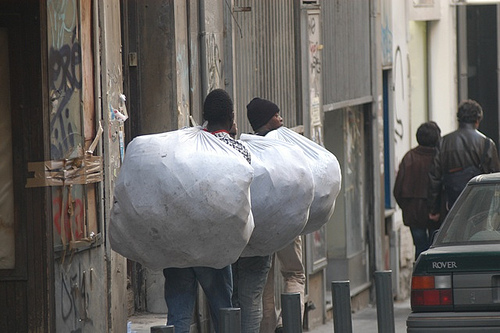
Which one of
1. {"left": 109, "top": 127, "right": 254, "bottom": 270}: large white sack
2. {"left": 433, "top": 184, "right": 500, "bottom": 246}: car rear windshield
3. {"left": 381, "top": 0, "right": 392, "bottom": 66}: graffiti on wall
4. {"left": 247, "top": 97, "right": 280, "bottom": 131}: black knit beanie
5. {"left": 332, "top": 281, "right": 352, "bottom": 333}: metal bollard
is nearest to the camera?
{"left": 109, "top": 127, "right": 254, "bottom": 270}: large white sack

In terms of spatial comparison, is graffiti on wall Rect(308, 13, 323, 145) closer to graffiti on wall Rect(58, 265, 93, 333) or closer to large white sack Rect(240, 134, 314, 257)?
graffiti on wall Rect(58, 265, 93, 333)

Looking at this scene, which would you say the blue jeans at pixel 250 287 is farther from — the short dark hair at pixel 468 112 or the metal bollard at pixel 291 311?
the short dark hair at pixel 468 112

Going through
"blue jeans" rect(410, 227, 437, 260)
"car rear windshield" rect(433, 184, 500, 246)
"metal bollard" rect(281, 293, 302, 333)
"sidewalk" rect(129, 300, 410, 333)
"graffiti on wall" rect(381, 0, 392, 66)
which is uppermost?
"graffiti on wall" rect(381, 0, 392, 66)

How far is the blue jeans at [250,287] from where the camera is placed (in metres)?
8.32

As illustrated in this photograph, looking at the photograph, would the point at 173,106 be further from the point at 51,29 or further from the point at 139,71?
the point at 51,29

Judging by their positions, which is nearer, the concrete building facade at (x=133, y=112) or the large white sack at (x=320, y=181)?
the concrete building facade at (x=133, y=112)

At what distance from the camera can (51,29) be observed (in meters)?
8.39

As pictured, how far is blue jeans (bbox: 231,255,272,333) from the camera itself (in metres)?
8.32

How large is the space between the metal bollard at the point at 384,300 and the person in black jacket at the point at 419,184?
16.8ft

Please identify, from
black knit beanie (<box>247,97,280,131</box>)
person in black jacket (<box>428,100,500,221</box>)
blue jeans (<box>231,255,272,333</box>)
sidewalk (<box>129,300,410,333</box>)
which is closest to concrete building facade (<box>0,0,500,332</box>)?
sidewalk (<box>129,300,410,333</box>)

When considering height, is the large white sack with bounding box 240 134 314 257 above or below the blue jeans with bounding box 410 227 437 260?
above

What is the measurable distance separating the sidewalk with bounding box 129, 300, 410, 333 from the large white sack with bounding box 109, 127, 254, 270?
2383mm

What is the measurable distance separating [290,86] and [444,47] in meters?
6.93

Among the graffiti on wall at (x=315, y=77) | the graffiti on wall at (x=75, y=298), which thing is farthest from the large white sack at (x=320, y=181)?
the graffiti on wall at (x=315, y=77)
